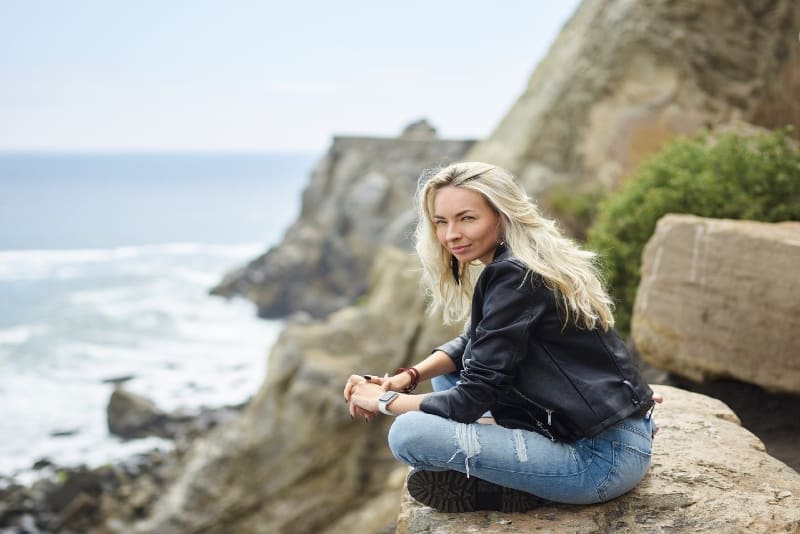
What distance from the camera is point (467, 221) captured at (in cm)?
374

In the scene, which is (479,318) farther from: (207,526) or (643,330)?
(207,526)

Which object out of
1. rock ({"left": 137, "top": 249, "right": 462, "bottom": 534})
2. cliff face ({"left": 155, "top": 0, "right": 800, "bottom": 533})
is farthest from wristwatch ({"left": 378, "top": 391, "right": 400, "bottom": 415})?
rock ({"left": 137, "top": 249, "right": 462, "bottom": 534})

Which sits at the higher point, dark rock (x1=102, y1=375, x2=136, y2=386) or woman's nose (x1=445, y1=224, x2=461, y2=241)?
woman's nose (x1=445, y1=224, x2=461, y2=241)

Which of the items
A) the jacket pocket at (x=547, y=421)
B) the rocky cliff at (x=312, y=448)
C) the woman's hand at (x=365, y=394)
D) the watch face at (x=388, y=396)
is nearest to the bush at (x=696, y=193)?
the jacket pocket at (x=547, y=421)

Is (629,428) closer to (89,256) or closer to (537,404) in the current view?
(537,404)

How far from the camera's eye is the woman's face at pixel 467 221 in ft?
12.2

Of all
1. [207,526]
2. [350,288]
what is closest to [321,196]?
[350,288]

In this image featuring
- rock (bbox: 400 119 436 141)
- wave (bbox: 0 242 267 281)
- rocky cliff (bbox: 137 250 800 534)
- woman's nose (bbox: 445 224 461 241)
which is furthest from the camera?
wave (bbox: 0 242 267 281)

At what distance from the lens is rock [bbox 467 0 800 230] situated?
14.0 m

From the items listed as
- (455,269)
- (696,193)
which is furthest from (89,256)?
(455,269)

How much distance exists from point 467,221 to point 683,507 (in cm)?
179

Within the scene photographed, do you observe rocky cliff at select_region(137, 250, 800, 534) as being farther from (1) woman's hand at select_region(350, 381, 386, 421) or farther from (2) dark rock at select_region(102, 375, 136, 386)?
(2) dark rock at select_region(102, 375, 136, 386)

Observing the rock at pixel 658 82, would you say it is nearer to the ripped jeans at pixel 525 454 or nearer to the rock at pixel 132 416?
the ripped jeans at pixel 525 454

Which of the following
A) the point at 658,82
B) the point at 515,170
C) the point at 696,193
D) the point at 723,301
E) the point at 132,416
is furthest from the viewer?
the point at 132,416
